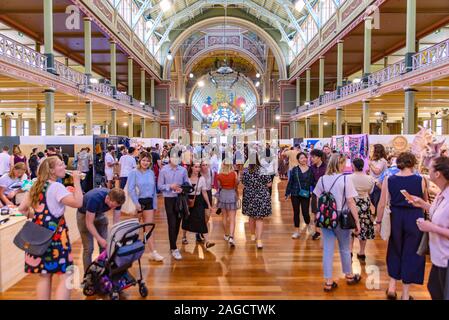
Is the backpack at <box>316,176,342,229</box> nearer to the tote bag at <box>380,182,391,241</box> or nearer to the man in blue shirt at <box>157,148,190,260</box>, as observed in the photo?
the tote bag at <box>380,182,391,241</box>

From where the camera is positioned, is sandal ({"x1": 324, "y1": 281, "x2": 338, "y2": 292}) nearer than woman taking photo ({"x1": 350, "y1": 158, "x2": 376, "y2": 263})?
Yes

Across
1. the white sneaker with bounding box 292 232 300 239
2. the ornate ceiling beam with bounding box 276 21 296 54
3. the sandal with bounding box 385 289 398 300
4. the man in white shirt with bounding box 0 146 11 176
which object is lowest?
the sandal with bounding box 385 289 398 300

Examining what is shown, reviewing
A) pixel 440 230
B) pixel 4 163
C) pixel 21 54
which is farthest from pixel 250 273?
pixel 21 54

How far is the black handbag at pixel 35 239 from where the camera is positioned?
9.66ft

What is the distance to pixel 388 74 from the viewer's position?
1386 cm

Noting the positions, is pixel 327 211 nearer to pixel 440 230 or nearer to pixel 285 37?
pixel 440 230

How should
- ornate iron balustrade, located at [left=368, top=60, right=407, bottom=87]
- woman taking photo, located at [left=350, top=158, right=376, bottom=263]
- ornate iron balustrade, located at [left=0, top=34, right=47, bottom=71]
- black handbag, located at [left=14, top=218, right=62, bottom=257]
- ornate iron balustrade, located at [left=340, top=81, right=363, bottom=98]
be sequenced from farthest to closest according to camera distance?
ornate iron balustrade, located at [left=340, top=81, right=363, bottom=98] → ornate iron balustrade, located at [left=368, top=60, right=407, bottom=87] → ornate iron balustrade, located at [left=0, top=34, right=47, bottom=71] → woman taking photo, located at [left=350, top=158, right=376, bottom=263] → black handbag, located at [left=14, top=218, right=62, bottom=257]

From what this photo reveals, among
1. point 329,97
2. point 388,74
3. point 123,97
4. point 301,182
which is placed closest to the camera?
point 301,182

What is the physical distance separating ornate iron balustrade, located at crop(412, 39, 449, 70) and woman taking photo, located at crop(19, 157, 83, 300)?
1125 centimetres

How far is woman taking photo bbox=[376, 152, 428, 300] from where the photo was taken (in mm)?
3502

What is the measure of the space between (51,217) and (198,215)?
2.86m

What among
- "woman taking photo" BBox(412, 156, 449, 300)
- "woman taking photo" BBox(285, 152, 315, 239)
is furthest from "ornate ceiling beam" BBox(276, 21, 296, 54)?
"woman taking photo" BBox(412, 156, 449, 300)

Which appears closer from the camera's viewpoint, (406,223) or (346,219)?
(406,223)
